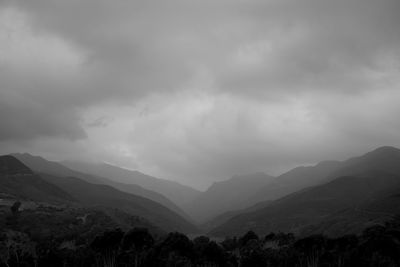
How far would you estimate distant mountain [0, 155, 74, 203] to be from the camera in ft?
531

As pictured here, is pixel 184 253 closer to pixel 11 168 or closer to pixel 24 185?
pixel 24 185

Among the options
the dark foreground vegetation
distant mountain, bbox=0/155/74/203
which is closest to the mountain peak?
distant mountain, bbox=0/155/74/203

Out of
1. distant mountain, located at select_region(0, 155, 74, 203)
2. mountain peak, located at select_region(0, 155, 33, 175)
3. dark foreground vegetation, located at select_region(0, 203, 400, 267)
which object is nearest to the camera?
dark foreground vegetation, located at select_region(0, 203, 400, 267)

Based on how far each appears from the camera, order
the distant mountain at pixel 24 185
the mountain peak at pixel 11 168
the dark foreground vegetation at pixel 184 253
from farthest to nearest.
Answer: the mountain peak at pixel 11 168
the distant mountain at pixel 24 185
the dark foreground vegetation at pixel 184 253

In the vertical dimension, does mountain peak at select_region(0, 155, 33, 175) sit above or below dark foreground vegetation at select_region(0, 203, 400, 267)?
above

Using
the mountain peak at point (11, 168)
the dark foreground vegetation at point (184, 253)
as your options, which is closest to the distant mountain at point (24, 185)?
the mountain peak at point (11, 168)

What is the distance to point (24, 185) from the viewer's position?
17425 centimetres

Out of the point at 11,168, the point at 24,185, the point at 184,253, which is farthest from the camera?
the point at 11,168

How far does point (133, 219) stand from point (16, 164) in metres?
79.9

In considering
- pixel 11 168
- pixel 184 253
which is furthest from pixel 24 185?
pixel 184 253

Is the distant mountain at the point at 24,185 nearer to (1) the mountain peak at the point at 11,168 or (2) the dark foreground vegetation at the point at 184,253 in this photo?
(1) the mountain peak at the point at 11,168

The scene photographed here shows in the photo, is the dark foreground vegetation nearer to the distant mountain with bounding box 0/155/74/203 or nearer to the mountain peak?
the distant mountain with bounding box 0/155/74/203

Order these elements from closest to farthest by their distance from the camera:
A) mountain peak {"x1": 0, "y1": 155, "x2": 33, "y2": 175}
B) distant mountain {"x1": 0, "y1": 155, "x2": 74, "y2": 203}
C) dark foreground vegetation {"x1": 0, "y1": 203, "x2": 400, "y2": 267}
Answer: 1. dark foreground vegetation {"x1": 0, "y1": 203, "x2": 400, "y2": 267}
2. distant mountain {"x1": 0, "y1": 155, "x2": 74, "y2": 203}
3. mountain peak {"x1": 0, "y1": 155, "x2": 33, "y2": 175}

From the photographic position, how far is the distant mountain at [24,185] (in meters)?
162
